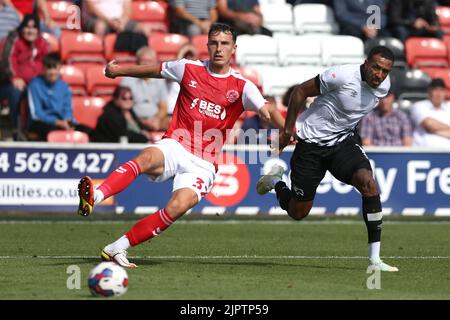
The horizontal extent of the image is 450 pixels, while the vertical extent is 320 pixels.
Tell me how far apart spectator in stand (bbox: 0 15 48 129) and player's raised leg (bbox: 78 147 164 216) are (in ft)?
27.2

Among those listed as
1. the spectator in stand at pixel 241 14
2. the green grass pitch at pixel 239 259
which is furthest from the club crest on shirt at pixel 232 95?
the spectator in stand at pixel 241 14

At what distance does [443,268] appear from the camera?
11859mm

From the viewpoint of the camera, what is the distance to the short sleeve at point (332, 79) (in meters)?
11.8

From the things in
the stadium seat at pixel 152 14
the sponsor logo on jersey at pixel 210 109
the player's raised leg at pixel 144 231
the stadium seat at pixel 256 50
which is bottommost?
the player's raised leg at pixel 144 231

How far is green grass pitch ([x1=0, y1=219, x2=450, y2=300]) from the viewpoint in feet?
31.7

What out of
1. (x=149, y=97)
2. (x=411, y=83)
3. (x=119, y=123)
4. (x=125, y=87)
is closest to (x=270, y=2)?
(x=411, y=83)

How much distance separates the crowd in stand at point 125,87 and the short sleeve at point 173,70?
695 centimetres

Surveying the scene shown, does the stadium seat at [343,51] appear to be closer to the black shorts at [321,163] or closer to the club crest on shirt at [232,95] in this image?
the black shorts at [321,163]

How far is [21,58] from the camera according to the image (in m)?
19.7
